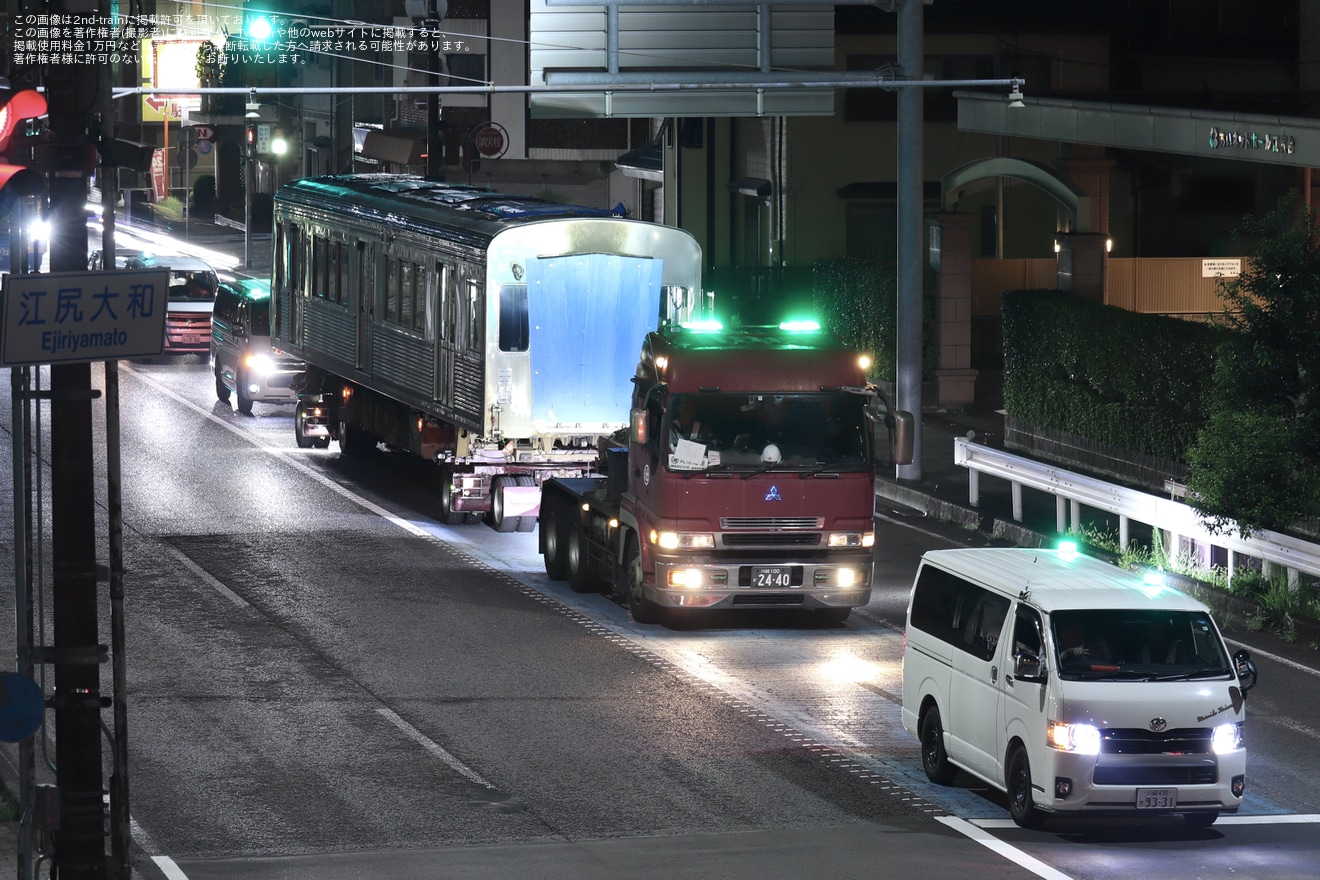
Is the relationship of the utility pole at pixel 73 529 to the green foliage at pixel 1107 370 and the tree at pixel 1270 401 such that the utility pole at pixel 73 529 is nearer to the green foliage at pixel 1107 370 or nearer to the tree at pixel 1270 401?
the tree at pixel 1270 401

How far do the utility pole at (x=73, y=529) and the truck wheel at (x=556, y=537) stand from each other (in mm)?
11498

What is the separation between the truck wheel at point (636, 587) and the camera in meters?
20.4

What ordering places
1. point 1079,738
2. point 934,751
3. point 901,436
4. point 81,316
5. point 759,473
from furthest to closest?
point 901,436 → point 759,473 → point 934,751 → point 1079,738 → point 81,316

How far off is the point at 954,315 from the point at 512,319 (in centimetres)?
1282

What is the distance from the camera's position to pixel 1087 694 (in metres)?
13.6

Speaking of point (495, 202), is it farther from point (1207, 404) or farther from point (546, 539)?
point (1207, 404)

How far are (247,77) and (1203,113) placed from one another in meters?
56.0

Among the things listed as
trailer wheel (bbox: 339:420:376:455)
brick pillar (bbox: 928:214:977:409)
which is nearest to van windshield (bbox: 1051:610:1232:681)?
trailer wheel (bbox: 339:420:376:455)

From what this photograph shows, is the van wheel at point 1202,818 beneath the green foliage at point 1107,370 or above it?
beneath

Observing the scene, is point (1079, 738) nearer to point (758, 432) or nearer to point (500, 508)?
point (758, 432)

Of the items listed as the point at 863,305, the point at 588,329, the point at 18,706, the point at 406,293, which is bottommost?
the point at 18,706

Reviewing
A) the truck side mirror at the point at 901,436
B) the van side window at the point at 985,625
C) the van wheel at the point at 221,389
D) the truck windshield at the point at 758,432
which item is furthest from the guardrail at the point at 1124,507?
the van wheel at the point at 221,389

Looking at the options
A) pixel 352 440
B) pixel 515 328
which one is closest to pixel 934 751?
pixel 515 328

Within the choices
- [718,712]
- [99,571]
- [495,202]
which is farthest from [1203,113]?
[99,571]
